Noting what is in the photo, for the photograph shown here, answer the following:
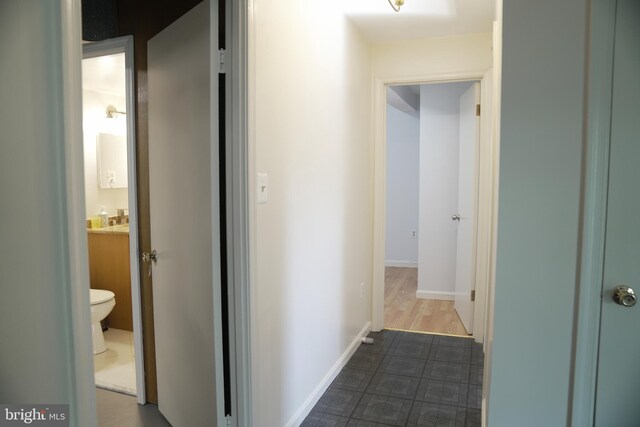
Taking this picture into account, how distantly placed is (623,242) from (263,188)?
1329mm

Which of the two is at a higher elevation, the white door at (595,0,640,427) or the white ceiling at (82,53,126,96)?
the white ceiling at (82,53,126,96)

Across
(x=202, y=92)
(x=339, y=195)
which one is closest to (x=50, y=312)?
(x=202, y=92)

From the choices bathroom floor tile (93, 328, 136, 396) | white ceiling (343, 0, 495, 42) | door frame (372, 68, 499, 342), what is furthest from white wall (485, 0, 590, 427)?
bathroom floor tile (93, 328, 136, 396)

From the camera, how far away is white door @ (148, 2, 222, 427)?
71.5 inches

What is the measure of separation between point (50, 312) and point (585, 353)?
5.33 feet

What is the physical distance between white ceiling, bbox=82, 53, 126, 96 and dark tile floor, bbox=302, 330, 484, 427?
104 inches

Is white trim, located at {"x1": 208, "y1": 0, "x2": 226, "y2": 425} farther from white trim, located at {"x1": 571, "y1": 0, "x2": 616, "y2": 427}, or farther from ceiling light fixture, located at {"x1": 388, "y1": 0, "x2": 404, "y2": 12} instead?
white trim, located at {"x1": 571, "y1": 0, "x2": 616, "y2": 427}

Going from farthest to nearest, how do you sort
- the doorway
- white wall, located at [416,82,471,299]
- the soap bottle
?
white wall, located at [416,82,471,299], the soap bottle, the doorway

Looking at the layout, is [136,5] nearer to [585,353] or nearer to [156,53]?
[156,53]

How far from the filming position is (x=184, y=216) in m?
1.99

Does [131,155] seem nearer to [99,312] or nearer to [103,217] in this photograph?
[99,312]

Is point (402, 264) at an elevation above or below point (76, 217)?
below

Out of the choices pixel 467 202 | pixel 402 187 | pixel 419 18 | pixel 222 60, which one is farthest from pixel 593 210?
pixel 402 187

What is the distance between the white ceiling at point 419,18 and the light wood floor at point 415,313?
242 cm
